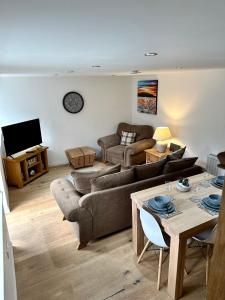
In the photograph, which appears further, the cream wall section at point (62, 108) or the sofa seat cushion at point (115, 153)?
the sofa seat cushion at point (115, 153)

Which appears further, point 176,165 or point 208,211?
point 176,165

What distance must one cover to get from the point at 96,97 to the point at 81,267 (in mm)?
4425

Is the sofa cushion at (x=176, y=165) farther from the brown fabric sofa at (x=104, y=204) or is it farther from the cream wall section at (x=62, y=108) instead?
the cream wall section at (x=62, y=108)

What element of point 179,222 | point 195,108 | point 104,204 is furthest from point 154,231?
point 195,108

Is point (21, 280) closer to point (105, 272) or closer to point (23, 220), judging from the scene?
point (105, 272)

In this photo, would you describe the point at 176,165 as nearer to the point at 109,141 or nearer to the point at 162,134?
the point at 162,134

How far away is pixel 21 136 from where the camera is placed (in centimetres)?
475

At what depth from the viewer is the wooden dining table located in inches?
83.1

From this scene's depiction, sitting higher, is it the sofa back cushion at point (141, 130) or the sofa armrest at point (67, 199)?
the sofa back cushion at point (141, 130)

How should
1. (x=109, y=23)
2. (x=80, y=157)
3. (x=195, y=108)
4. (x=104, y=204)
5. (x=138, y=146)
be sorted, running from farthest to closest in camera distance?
1. (x=80, y=157)
2. (x=138, y=146)
3. (x=195, y=108)
4. (x=104, y=204)
5. (x=109, y=23)

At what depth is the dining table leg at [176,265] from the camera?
2.12m

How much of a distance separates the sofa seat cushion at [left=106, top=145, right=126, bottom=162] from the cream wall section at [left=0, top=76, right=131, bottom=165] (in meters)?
0.74

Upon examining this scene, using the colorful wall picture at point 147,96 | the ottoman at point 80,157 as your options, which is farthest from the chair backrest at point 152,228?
the colorful wall picture at point 147,96

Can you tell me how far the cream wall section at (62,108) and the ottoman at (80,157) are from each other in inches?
13.6
